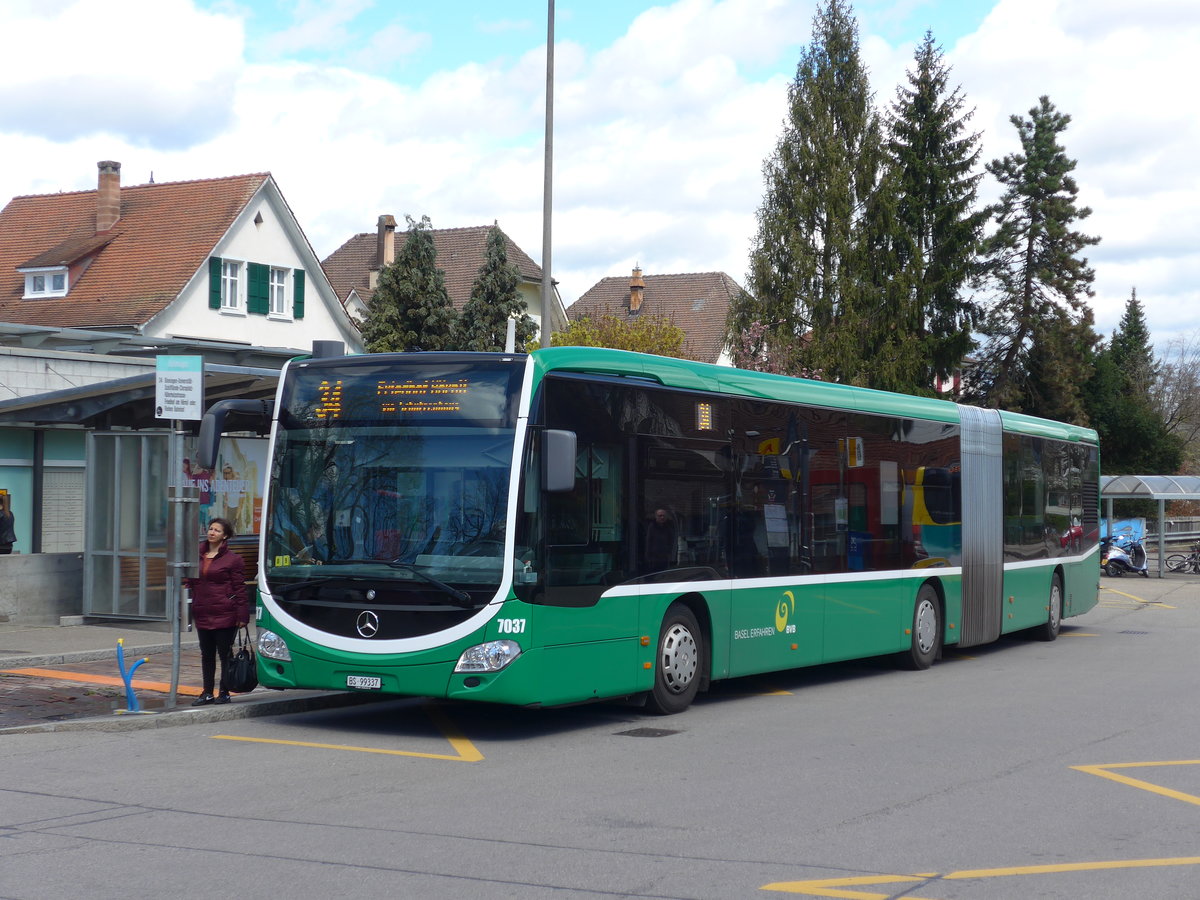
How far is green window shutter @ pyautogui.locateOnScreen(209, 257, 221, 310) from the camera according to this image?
46219 millimetres

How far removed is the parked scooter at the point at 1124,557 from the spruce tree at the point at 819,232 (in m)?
16.5

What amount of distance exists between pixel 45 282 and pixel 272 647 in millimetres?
41293

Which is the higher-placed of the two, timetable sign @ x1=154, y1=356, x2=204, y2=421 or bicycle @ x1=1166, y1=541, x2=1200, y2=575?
timetable sign @ x1=154, y1=356, x2=204, y2=421

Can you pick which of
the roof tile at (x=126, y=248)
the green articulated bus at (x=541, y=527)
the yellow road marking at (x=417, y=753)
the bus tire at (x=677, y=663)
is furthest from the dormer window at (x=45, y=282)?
the yellow road marking at (x=417, y=753)

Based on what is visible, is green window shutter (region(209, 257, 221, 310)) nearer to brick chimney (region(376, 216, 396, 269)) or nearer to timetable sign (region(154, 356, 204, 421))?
A: brick chimney (region(376, 216, 396, 269))

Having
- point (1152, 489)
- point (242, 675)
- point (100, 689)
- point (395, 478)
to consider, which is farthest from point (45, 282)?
point (395, 478)

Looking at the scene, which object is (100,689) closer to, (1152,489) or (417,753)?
(417,753)

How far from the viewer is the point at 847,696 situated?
564 inches

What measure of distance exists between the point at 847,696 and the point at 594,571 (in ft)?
13.4

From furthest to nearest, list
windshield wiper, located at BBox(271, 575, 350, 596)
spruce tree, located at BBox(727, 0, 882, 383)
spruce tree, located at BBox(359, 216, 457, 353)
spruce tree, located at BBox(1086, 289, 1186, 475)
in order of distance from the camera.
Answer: spruce tree, located at BBox(1086, 289, 1186, 475) → spruce tree, located at BBox(727, 0, 882, 383) → spruce tree, located at BBox(359, 216, 457, 353) → windshield wiper, located at BBox(271, 575, 350, 596)

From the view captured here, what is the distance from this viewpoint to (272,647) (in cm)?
1148

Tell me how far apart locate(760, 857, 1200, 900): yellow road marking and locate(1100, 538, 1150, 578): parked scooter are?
3393cm

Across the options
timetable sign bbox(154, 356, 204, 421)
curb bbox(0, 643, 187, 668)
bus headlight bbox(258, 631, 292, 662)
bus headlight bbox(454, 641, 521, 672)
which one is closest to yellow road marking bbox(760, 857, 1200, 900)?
bus headlight bbox(454, 641, 521, 672)

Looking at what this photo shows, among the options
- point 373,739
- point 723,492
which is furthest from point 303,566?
point 723,492
